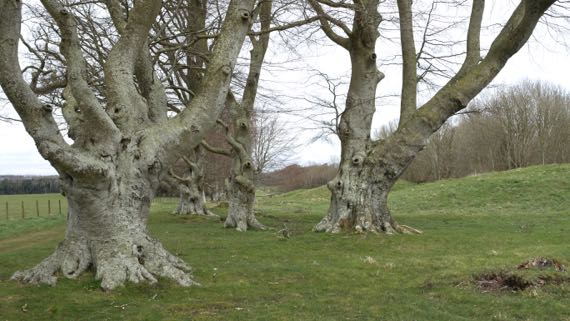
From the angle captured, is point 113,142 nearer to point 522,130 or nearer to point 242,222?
point 242,222

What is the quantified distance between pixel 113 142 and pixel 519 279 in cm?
626

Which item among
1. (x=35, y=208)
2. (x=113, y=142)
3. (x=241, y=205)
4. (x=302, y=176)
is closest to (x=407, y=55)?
(x=241, y=205)

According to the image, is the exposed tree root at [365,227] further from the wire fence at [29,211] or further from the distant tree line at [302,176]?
the distant tree line at [302,176]

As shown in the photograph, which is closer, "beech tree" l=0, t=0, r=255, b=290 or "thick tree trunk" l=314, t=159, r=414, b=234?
"beech tree" l=0, t=0, r=255, b=290

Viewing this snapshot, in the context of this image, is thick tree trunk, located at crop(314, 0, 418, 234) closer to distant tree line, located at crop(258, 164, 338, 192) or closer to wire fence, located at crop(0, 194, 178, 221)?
wire fence, located at crop(0, 194, 178, 221)

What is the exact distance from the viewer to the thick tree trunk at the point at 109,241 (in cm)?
767

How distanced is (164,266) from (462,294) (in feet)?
14.2

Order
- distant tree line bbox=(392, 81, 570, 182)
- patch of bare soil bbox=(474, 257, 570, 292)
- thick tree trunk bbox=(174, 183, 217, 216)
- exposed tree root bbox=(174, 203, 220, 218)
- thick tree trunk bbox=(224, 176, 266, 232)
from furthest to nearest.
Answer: distant tree line bbox=(392, 81, 570, 182)
thick tree trunk bbox=(174, 183, 217, 216)
exposed tree root bbox=(174, 203, 220, 218)
thick tree trunk bbox=(224, 176, 266, 232)
patch of bare soil bbox=(474, 257, 570, 292)

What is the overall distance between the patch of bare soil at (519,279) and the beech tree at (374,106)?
621 cm

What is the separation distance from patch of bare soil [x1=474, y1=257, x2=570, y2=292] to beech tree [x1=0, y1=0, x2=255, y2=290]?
4.32 m

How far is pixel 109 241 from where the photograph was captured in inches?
309

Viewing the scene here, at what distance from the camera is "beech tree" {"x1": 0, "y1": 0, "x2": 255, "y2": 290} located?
730 centimetres

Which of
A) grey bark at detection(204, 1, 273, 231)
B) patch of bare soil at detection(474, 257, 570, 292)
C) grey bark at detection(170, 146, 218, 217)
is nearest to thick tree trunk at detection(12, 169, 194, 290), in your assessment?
patch of bare soil at detection(474, 257, 570, 292)

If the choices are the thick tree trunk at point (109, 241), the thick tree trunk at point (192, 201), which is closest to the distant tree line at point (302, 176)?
the thick tree trunk at point (192, 201)
